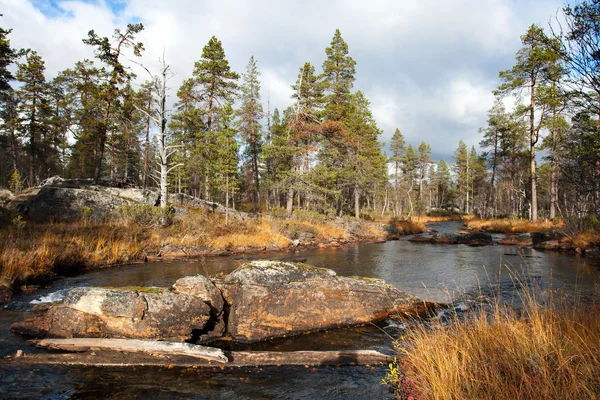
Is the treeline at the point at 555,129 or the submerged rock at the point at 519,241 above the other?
the treeline at the point at 555,129

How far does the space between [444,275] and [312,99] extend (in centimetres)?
2465

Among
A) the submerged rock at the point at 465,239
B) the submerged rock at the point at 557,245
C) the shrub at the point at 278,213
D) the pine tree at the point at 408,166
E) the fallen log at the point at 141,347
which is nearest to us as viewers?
the fallen log at the point at 141,347

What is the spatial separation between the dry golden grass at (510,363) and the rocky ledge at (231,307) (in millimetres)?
2900

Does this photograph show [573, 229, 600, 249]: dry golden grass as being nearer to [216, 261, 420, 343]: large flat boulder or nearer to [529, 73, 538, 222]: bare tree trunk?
[529, 73, 538, 222]: bare tree trunk

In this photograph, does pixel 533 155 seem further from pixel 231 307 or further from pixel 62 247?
pixel 62 247

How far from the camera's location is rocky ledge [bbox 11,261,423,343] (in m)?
5.62

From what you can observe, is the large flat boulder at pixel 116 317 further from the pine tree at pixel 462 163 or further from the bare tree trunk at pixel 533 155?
the pine tree at pixel 462 163

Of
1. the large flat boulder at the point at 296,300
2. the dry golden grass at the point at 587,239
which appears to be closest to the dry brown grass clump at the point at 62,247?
the large flat boulder at the point at 296,300

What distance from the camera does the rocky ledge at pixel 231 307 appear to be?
5.62 metres

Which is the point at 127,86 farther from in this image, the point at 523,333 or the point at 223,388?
the point at 523,333

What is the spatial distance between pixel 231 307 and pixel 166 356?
192 cm

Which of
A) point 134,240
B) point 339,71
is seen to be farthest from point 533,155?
point 134,240

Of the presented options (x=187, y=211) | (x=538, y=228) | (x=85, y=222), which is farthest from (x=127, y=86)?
(x=538, y=228)

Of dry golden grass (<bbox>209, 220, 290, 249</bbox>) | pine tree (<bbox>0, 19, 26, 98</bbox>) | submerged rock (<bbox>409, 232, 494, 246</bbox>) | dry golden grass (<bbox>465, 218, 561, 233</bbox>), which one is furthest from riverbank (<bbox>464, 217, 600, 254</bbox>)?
pine tree (<bbox>0, 19, 26, 98</bbox>)
